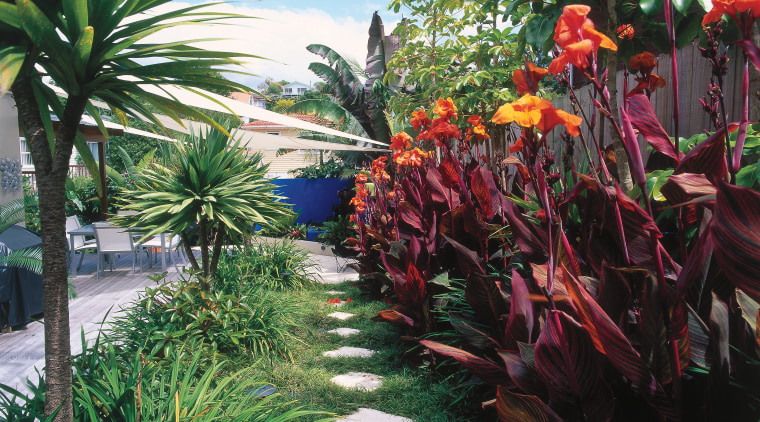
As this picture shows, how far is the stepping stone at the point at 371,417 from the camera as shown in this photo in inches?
78.5

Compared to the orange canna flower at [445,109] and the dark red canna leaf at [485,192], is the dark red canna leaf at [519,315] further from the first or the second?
the orange canna flower at [445,109]

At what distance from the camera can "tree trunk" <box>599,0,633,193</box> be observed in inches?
65.8

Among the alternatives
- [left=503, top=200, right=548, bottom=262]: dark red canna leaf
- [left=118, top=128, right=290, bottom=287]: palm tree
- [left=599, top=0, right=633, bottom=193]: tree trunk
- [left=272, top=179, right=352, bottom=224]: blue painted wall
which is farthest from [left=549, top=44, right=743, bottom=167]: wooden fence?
[left=272, top=179, right=352, bottom=224]: blue painted wall

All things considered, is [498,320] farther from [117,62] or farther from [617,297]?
[117,62]

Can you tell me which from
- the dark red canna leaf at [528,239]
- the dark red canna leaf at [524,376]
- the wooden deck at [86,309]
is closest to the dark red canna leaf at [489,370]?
the dark red canna leaf at [524,376]

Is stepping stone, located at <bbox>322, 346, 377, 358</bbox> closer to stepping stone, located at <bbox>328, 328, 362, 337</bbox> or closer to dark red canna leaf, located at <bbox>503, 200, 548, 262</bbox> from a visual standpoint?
stepping stone, located at <bbox>328, 328, 362, 337</bbox>

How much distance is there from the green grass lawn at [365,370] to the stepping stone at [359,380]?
0.04 meters

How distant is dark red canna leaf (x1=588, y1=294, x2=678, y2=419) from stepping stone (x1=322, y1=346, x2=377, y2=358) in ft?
6.58

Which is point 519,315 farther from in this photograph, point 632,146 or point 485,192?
point 485,192

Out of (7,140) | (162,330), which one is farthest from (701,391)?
(7,140)

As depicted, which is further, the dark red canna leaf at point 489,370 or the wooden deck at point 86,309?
the wooden deck at point 86,309

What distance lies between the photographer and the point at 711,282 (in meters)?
1.08

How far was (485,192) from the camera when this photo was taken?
2.34 meters

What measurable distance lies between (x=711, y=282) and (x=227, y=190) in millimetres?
2756
